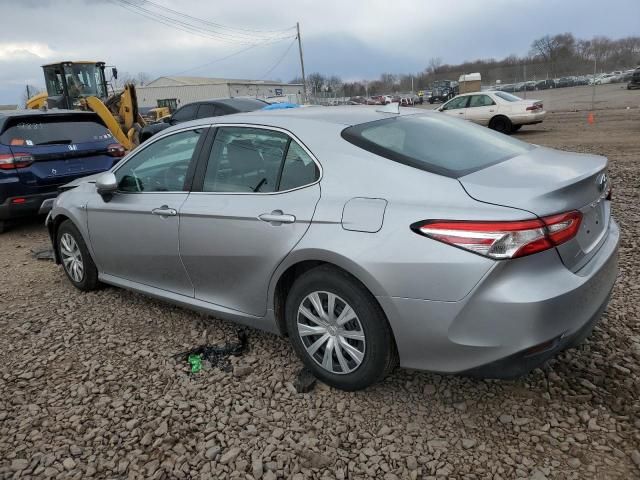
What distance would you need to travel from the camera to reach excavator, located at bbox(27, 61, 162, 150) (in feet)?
44.1

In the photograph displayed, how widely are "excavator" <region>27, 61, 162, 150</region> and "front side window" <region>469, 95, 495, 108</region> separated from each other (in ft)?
33.4

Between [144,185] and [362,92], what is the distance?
261 ft

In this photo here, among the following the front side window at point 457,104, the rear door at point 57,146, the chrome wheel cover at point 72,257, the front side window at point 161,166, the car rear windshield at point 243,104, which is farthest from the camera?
the front side window at point 457,104

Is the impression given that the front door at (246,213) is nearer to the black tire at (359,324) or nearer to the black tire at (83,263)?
the black tire at (359,324)

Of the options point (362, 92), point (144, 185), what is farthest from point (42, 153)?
point (362, 92)

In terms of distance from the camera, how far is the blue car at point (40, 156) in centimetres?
629

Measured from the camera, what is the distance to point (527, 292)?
221 cm

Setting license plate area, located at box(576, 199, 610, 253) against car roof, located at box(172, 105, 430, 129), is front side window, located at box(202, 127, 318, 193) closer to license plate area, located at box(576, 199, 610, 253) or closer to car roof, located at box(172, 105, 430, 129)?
car roof, located at box(172, 105, 430, 129)

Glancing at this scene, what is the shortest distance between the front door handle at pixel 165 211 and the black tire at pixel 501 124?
1438cm

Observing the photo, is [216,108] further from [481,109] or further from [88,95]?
[481,109]

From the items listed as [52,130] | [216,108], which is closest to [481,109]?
[216,108]

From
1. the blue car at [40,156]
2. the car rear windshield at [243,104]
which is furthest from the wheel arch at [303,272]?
the car rear windshield at [243,104]

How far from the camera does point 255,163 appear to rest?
124 inches

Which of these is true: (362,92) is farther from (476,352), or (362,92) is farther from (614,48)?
(476,352)
